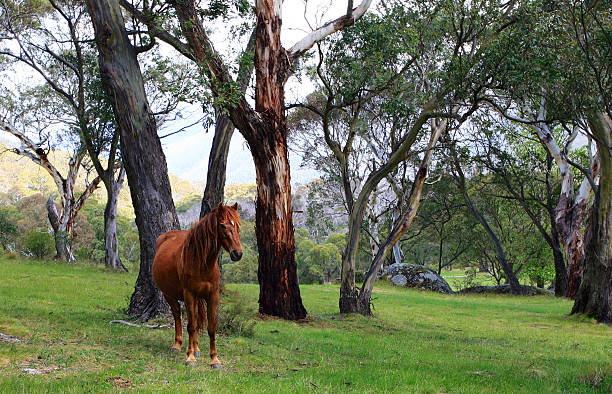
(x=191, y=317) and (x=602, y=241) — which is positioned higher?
(x=602, y=241)

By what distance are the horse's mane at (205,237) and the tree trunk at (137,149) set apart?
13.9 feet

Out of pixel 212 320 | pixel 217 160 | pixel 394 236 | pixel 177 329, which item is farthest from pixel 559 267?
pixel 212 320

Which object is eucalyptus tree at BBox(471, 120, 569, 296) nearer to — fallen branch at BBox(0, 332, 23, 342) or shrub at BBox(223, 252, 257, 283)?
fallen branch at BBox(0, 332, 23, 342)

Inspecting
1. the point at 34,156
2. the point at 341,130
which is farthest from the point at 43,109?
the point at 341,130

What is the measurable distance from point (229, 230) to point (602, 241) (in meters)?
14.9

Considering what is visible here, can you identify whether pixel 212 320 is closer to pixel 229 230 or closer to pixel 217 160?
pixel 229 230

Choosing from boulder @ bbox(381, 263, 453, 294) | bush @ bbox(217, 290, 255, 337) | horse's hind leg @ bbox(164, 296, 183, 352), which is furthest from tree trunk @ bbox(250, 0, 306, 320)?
boulder @ bbox(381, 263, 453, 294)

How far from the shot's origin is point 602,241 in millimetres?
17141

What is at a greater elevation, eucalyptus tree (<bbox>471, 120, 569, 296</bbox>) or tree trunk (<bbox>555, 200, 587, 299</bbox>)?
eucalyptus tree (<bbox>471, 120, 569, 296</bbox>)

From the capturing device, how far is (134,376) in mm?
6145

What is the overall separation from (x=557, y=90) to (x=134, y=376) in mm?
11289

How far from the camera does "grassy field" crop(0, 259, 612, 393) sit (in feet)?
20.5

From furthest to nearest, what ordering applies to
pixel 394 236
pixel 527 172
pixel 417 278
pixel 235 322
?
pixel 417 278 → pixel 527 172 → pixel 394 236 → pixel 235 322

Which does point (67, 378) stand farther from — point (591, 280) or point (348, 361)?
point (591, 280)
